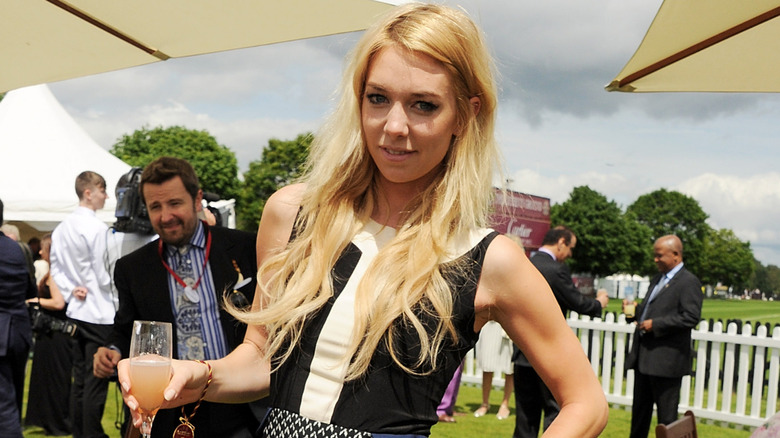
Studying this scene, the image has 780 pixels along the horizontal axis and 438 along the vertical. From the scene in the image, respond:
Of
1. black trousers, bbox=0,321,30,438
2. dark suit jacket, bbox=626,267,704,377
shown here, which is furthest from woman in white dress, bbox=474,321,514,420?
black trousers, bbox=0,321,30,438

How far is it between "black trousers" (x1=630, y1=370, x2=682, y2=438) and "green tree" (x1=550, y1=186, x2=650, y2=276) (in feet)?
245

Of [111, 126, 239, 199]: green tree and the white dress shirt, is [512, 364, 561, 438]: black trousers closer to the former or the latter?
the white dress shirt

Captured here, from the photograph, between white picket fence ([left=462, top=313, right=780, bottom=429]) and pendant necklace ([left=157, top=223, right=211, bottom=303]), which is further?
white picket fence ([left=462, top=313, right=780, bottom=429])

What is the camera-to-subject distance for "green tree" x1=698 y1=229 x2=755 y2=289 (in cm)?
9412

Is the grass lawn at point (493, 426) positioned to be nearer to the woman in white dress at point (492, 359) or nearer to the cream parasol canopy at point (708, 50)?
the woman in white dress at point (492, 359)

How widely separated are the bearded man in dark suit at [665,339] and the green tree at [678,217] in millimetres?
→ 93055

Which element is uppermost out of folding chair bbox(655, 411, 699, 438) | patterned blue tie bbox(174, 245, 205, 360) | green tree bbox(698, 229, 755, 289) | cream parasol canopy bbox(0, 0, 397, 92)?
green tree bbox(698, 229, 755, 289)

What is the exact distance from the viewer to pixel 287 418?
159 cm

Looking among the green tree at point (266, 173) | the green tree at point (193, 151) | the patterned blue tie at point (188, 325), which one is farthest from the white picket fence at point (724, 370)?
the green tree at point (266, 173)

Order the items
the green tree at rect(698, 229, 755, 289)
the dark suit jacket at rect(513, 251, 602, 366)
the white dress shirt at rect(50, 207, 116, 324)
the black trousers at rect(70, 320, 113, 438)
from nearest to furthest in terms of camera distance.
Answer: the black trousers at rect(70, 320, 113, 438)
the white dress shirt at rect(50, 207, 116, 324)
the dark suit jacket at rect(513, 251, 602, 366)
the green tree at rect(698, 229, 755, 289)

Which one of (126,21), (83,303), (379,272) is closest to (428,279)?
(379,272)

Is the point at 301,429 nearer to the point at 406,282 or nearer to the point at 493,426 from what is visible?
the point at 406,282

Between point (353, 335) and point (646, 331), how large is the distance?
683cm

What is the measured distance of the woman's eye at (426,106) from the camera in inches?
62.6
